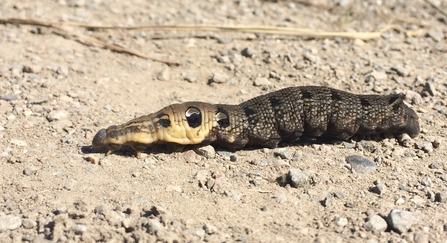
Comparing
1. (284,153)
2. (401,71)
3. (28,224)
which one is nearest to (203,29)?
(401,71)

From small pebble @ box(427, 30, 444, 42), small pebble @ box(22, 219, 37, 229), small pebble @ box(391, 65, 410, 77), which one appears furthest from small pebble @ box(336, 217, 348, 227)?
small pebble @ box(427, 30, 444, 42)

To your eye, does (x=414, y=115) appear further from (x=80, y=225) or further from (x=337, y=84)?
(x=80, y=225)

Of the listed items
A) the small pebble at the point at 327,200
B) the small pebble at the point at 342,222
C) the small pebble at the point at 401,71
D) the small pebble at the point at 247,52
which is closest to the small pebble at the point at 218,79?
the small pebble at the point at 247,52

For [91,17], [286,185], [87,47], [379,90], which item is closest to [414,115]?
[379,90]

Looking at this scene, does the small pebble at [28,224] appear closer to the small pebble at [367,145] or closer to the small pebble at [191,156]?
the small pebble at [191,156]

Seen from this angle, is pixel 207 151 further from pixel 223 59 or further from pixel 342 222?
pixel 223 59

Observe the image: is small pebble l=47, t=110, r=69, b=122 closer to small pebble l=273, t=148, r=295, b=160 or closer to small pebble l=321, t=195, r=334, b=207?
small pebble l=273, t=148, r=295, b=160
